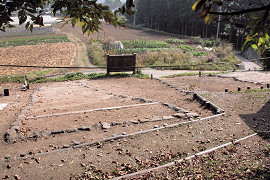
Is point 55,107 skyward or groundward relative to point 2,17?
groundward

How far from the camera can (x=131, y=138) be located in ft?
19.5

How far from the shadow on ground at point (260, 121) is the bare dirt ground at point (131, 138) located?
0.02 m

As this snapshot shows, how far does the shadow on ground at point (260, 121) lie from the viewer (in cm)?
635

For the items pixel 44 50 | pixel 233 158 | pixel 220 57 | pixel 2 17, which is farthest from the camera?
pixel 44 50

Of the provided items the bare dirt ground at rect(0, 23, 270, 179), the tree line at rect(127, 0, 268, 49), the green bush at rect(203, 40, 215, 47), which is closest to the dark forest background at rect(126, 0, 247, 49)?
the tree line at rect(127, 0, 268, 49)

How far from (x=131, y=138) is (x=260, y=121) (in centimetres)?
392

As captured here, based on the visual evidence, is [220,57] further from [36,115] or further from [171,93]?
[36,115]

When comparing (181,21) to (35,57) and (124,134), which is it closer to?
(35,57)

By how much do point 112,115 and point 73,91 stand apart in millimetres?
4557

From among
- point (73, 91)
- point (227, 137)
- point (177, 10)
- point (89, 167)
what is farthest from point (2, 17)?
point (177, 10)

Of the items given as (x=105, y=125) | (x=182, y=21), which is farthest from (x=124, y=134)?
(x=182, y=21)

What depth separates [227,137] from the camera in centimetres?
621

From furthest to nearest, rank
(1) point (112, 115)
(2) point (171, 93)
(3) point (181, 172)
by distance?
(2) point (171, 93), (1) point (112, 115), (3) point (181, 172)

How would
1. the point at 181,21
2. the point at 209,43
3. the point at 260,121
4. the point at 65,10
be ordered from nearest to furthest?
the point at 65,10, the point at 260,121, the point at 209,43, the point at 181,21
